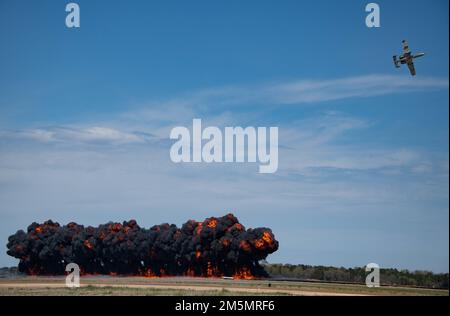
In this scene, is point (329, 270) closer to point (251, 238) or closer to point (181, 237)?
point (251, 238)

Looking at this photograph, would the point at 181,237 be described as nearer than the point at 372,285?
No

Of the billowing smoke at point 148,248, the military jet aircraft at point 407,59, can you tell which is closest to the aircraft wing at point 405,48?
the military jet aircraft at point 407,59

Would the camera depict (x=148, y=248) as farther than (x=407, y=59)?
Yes

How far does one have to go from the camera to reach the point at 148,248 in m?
112

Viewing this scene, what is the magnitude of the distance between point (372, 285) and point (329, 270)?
2201cm

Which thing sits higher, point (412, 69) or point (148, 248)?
point (412, 69)

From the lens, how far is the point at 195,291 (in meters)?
72.1

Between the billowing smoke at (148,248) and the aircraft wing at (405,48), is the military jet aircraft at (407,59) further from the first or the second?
the billowing smoke at (148,248)

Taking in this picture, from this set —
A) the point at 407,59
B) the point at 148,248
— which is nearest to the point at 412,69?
the point at 407,59

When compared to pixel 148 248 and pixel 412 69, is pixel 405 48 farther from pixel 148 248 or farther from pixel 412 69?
pixel 148 248

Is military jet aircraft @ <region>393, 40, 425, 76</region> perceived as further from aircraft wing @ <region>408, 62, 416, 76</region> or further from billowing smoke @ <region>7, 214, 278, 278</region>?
billowing smoke @ <region>7, 214, 278, 278</region>
